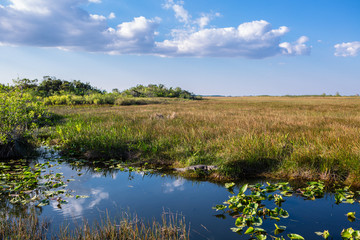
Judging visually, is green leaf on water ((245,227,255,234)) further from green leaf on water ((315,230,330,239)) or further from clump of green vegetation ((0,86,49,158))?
clump of green vegetation ((0,86,49,158))

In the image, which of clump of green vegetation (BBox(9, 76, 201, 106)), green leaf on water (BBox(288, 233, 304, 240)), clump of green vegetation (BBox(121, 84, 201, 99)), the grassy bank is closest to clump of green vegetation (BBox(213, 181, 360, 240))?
green leaf on water (BBox(288, 233, 304, 240))

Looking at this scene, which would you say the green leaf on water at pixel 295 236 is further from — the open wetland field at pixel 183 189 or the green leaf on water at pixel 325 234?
the green leaf on water at pixel 325 234

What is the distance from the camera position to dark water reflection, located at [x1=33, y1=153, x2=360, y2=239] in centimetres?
398

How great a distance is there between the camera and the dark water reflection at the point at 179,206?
3980mm

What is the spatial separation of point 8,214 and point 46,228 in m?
1.08

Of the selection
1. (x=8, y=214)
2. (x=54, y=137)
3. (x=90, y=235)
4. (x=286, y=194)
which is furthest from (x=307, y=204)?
(x=54, y=137)

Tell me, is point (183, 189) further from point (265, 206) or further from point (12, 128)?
point (12, 128)

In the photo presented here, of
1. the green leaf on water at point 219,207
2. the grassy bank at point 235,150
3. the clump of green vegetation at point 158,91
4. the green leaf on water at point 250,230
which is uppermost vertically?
the clump of green vegetation at point 158,91

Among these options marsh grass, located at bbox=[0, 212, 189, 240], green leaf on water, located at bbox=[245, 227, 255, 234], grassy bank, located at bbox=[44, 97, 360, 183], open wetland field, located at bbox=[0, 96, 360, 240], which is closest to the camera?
marsh grass, located at bbox=[0, 212, 189, 240]

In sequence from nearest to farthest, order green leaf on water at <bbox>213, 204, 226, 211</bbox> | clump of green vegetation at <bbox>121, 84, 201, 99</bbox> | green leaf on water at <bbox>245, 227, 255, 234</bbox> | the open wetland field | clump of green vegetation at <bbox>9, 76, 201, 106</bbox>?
green leaf on water at <bbox>245, 227, 255, 234</bbox> → the open wetland field → green leaf on water at <bbox>213, 204, 226, 211</bbox> → clump of green vegetation at <bbox>9, 76, 201, 106</bbox> → clump of green vegetation at <bbox>121, 84, 201, 99</bbox>

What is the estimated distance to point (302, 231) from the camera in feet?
12.5

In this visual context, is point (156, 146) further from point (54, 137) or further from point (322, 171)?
point (54, 137)

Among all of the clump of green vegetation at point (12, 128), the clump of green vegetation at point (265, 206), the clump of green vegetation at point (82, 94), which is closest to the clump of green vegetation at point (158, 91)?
→ the clump of green vegetation at point (82, 94)

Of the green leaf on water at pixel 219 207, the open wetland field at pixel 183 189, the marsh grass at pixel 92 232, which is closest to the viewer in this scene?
the marsh grass at pixel 92 232
